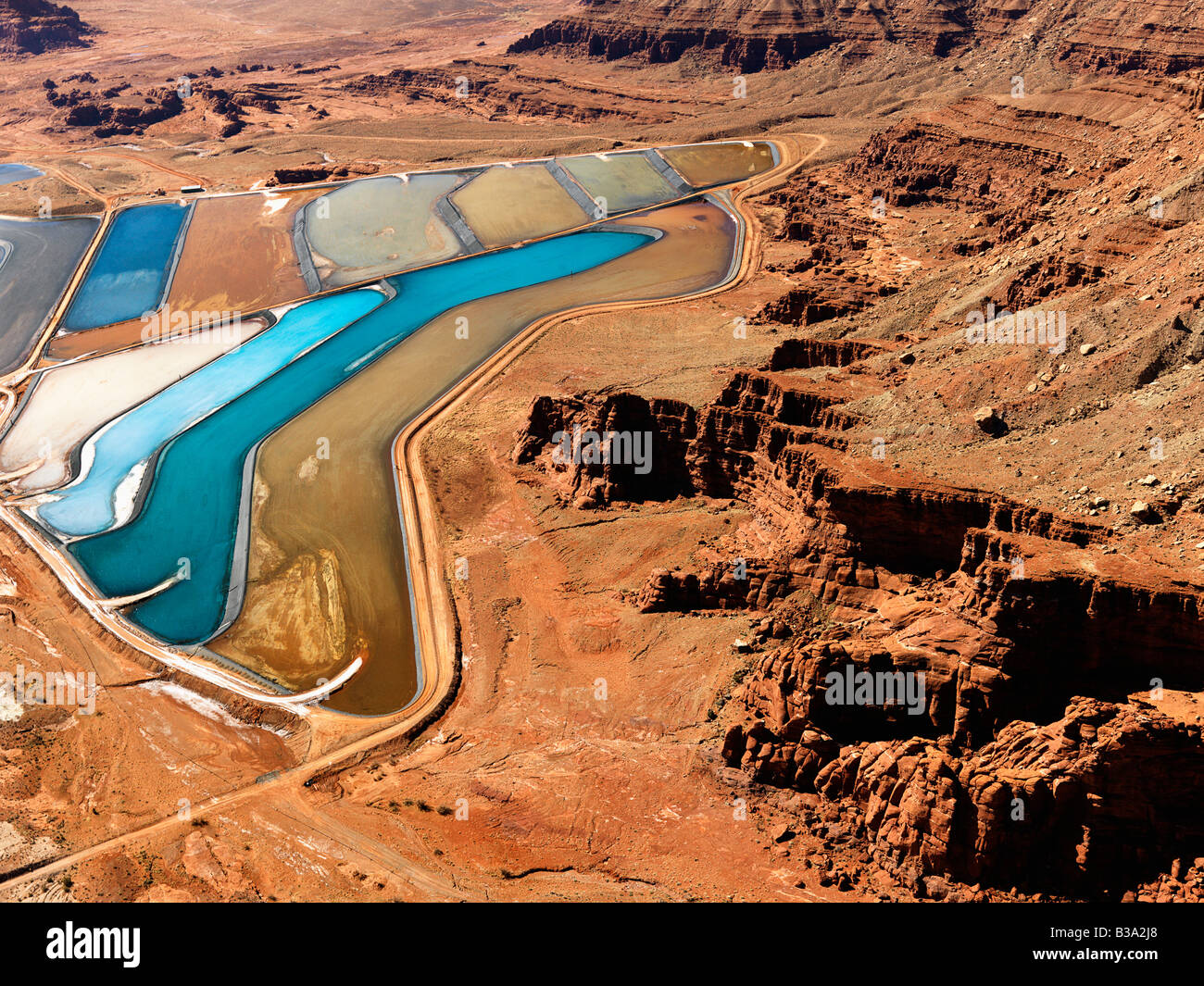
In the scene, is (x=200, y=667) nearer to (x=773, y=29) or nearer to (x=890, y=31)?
(x=773, y=29)

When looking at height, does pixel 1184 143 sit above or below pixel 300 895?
above

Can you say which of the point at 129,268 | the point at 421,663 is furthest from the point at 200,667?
the point at 129,268

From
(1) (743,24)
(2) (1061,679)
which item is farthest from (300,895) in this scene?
(1) (743,24)

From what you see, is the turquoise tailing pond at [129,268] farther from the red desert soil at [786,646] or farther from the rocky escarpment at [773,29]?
the rocky escarpment at [773,29]

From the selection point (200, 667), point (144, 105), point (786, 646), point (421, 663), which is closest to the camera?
point (786, 646)

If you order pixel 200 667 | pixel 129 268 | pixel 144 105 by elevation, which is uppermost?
pixel 144 105

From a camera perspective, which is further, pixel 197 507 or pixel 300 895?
pixel 197 507

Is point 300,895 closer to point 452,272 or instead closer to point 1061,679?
point 1061,679

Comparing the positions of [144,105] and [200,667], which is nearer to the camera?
[200,667]

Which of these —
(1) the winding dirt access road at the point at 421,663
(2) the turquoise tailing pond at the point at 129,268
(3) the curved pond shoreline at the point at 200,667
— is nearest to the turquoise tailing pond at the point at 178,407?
(1) the winding dirt access road at the point at 421,663
